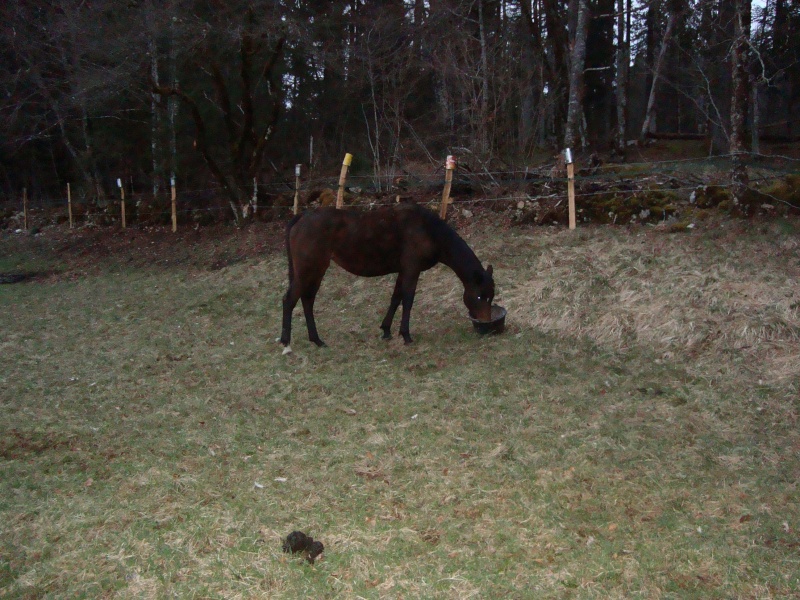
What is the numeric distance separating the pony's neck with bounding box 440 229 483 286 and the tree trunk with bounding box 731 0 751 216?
4.59 metres

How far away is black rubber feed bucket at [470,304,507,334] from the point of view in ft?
23.1

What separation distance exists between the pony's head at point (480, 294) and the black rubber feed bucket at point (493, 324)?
47 millimetres

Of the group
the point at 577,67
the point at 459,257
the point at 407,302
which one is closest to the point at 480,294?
the point at 459,257

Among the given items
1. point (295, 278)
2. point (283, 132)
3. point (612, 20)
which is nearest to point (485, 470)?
point (295, 278)

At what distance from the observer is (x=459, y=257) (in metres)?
7.18

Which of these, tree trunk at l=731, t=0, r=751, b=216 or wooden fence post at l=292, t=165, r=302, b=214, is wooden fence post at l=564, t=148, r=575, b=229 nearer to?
tree trunk at l=731, t=0, r=751, b=216

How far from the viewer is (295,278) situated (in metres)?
7.34

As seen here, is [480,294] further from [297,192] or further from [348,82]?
[348,82]

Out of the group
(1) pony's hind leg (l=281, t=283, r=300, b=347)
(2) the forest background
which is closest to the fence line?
(2) the forest background

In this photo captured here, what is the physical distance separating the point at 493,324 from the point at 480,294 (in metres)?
0.38

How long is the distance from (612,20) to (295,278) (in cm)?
2009

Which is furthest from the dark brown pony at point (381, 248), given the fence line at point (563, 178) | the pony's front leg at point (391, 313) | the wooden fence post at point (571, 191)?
the fence line at point (563, 178)

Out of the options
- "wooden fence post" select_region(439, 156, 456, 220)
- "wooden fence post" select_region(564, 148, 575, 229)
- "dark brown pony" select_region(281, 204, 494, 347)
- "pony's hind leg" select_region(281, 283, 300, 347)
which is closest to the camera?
"dark brown pony" select_region(281, 204, 494, 347)

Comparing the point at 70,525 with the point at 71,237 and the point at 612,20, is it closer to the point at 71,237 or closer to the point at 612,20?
the point at 71,237
